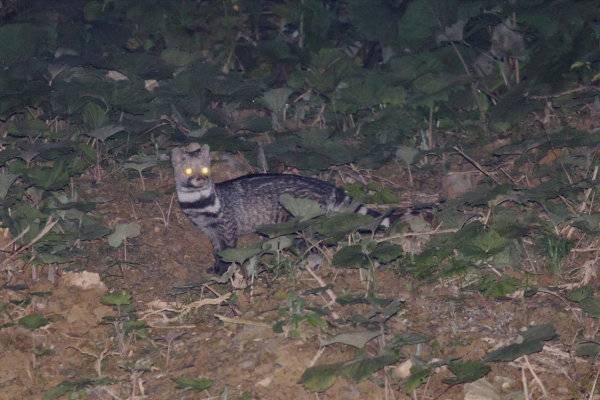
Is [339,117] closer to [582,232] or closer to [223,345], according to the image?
[582,232]

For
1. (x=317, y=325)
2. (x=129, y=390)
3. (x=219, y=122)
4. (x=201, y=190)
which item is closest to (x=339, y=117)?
(x=219, y=122)

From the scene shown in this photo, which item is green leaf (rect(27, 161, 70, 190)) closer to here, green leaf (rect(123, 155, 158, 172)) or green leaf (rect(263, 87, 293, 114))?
green leaf (rect(123, 155, 158, 172))

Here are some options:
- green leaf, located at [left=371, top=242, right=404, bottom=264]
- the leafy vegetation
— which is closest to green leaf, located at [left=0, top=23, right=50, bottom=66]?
the leafy vegetation

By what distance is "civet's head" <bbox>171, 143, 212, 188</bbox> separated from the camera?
7.81 metres

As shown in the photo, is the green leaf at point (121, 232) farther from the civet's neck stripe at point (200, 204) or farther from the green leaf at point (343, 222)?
the green leaf at point (343, 222)

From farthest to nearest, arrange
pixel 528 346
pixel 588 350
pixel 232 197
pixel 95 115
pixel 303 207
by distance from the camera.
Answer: pixel 232 197, pixel 95 115, pixel 303 207, pixel 588 350, pixel 528 346

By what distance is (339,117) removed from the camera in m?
9.43

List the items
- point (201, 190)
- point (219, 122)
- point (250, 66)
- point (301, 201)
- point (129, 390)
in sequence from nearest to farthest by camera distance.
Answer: point (129, 390), point (301, 201), point (201, 190), point (219, 122), point (250, 66)

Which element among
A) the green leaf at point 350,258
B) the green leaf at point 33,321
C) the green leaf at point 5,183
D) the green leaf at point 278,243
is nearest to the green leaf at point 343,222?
the green leaf at point 350,258

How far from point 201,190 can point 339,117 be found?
2.18 m

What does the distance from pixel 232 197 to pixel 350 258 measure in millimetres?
2214

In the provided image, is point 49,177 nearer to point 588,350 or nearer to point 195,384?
point 195,384

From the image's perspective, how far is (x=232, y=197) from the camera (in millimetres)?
8242

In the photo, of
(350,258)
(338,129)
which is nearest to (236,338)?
(350,258)
